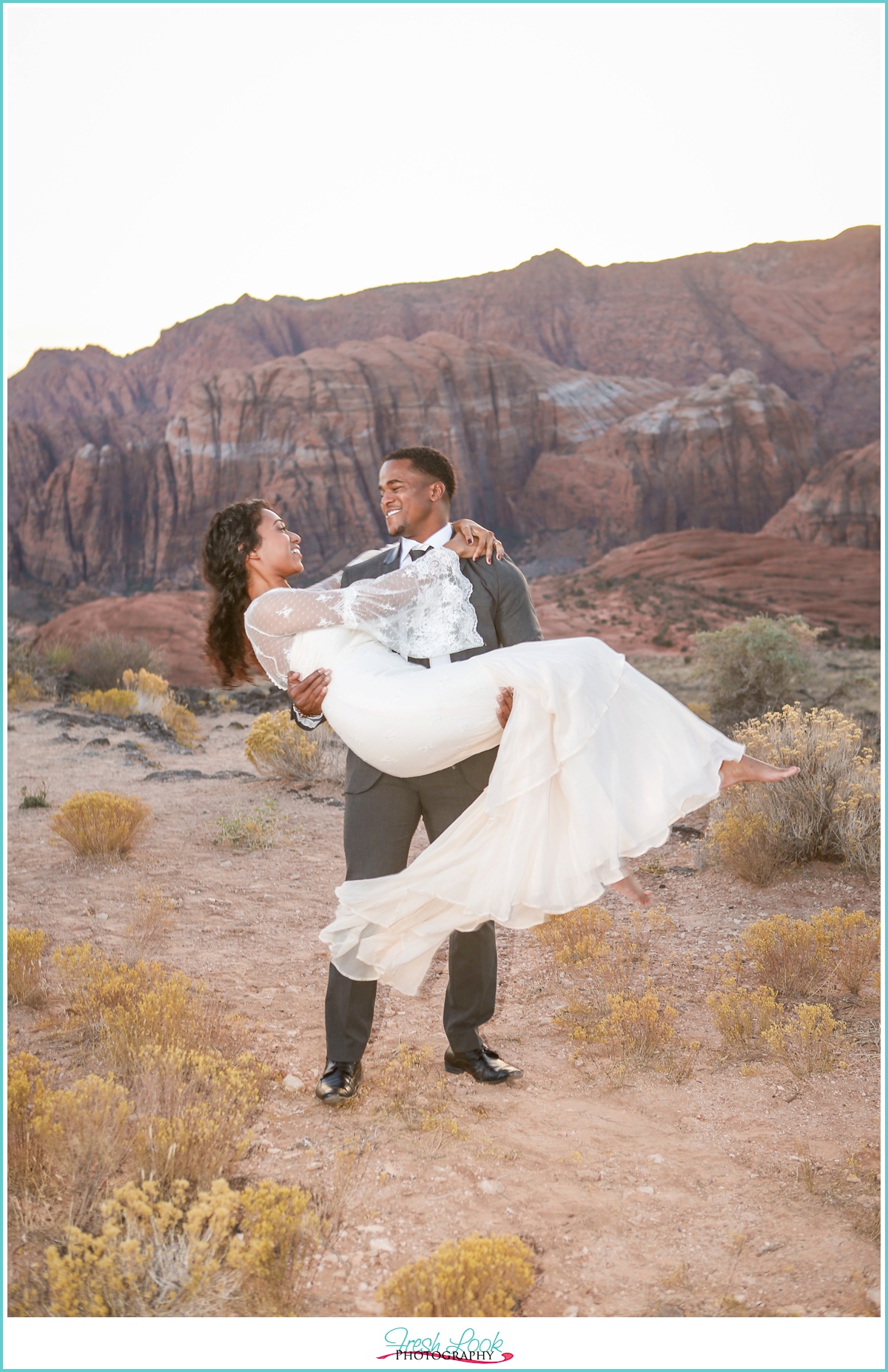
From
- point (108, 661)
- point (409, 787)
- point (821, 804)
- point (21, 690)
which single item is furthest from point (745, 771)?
point (108, 661)

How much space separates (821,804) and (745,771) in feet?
10.4

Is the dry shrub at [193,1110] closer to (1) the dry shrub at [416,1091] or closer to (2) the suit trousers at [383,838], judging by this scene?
(2) the suit trousers at [383,838]

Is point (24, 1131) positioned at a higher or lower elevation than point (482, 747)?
lower

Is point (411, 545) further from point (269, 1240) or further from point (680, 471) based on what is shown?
point (680, 471)

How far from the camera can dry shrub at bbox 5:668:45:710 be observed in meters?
13.1

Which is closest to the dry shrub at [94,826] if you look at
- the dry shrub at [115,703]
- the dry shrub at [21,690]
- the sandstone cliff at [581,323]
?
the dry shrub at [115,703]

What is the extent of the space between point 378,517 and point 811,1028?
4878cm

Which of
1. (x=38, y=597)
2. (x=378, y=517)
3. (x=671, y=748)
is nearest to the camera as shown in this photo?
(x=671, y=748)

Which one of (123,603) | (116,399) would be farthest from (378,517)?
(116,399)

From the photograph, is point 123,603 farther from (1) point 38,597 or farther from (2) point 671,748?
(2) point 671,748

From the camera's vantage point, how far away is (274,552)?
3.20 m

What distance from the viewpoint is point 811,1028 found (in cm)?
360

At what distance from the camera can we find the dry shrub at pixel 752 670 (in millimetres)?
12484

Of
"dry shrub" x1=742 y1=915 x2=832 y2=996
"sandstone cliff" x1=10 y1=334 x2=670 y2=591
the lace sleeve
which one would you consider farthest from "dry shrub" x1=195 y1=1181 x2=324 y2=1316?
"sandstone cliff" x1=10 y1=334 x2=670 y2=591
